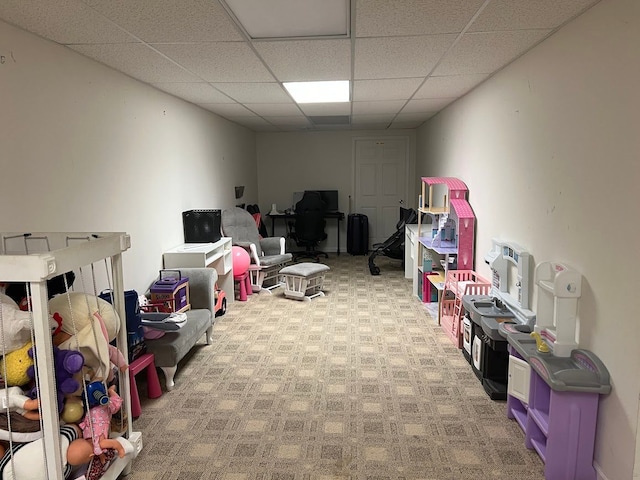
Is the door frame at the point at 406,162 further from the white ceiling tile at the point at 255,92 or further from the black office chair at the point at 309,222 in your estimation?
the white ceiling tile at the point at 255,92

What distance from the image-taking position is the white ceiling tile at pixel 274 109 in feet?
16.6

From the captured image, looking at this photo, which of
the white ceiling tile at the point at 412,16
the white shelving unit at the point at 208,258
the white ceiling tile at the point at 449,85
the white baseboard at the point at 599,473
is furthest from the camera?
the white shelving unit at the point at 208,258

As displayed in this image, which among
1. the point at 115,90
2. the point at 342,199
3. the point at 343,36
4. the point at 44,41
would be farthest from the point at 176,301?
the point at 342,199

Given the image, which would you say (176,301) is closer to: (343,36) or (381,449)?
(381,449)

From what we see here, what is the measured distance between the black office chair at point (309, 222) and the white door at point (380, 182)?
981 mm

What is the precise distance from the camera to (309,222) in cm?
734

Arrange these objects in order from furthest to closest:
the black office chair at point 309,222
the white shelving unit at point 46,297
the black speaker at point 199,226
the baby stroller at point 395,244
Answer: the black office chair at point 309,222, the baby stroller at point 395,244, the black speaker at point 199,226, the white shelving unit at point 46,297

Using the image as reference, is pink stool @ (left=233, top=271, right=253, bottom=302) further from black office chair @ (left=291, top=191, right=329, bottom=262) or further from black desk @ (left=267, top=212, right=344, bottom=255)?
black desk @ (left=267, top=212, right=344, bottom=255)

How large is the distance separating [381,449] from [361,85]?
3030 millimetres

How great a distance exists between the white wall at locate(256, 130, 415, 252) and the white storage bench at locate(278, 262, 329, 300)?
121 inches

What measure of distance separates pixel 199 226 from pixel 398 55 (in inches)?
107

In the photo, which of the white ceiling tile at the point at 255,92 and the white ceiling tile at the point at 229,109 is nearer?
the white ceiling tile at the point at 255,92

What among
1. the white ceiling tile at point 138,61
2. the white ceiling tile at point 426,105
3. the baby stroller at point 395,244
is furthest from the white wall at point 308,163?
the white ceiling tile at point 138,61

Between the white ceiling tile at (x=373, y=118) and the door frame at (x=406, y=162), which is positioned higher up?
the white ceiling tile at (x=373, y=118)
